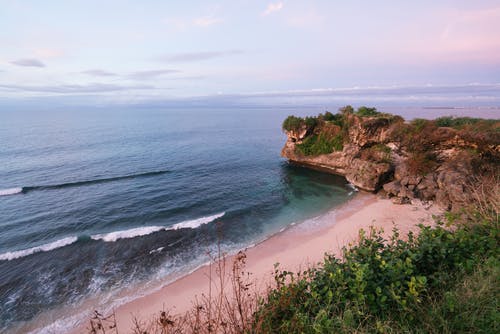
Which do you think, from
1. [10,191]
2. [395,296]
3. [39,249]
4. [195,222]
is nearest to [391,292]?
[395,296]

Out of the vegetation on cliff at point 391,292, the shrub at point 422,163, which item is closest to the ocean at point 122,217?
the vegetation on cliff at point 391,292

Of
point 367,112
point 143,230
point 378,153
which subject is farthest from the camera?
point 367,112

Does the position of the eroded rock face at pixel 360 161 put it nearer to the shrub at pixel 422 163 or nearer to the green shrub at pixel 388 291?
the shrub at pixel 422 163

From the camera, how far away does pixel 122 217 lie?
18.7 metres

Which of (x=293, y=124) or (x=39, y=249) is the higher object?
(x=293, y=124)

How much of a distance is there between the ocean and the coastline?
3.19ft

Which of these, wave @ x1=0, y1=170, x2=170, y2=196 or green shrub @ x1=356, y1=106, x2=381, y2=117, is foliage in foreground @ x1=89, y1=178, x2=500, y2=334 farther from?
wave @ x1=0, y1=170, x2=170, y2=196

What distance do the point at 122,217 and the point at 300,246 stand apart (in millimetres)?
14582

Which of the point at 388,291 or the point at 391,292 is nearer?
the point at 391,292

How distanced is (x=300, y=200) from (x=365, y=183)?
6.87m

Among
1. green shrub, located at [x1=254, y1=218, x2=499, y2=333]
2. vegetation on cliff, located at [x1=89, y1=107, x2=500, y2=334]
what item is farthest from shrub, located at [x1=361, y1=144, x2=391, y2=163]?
green shrub, located at [x1=254, y1=218, x2=499, y2=333]

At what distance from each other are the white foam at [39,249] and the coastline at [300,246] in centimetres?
789

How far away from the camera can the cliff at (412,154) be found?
17.0 m

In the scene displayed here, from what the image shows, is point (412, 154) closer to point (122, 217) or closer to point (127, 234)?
point (127, 234)
